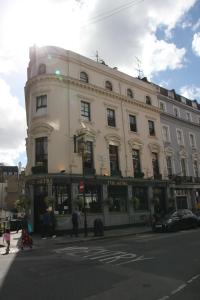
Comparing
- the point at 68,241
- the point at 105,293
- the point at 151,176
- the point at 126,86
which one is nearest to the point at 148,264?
the point at 105,293

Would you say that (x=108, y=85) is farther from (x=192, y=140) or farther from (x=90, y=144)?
(x=192, y=140)

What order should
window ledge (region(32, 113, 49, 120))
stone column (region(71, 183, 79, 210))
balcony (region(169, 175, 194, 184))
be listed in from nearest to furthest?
stone column (region(71, 183, 79, 210)) < window ledge (region(32, 113, 49, 120)) < balcony (region(169, 175, 194, 184))

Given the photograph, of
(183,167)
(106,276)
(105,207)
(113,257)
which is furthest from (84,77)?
(106,276)

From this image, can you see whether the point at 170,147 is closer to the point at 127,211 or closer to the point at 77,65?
the point at 127,211

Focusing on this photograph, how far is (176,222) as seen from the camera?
21625 millimetres

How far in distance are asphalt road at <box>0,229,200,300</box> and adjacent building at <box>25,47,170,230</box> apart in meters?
9.26

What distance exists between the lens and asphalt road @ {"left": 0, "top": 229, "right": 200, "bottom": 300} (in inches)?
261

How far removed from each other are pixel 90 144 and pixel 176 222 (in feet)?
31.5

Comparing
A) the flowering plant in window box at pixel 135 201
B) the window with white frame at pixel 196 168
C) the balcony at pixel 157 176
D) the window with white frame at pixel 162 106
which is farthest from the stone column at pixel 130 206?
the window with white frame at pixel 196 168

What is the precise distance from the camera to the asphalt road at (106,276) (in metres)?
6.62

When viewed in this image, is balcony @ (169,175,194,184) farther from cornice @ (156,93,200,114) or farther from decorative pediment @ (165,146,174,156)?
cornice @ (156,93,200,114)

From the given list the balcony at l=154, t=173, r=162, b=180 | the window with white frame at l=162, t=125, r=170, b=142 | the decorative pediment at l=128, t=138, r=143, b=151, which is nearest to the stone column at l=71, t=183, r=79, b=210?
the decorative pediment at l=128, t=138, r=143, b=151

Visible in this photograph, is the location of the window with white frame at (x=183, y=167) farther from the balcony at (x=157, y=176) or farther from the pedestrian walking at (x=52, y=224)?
the pedestrian walking at (x=52, y=224)

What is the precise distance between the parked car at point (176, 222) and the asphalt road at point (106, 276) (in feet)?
29.4
